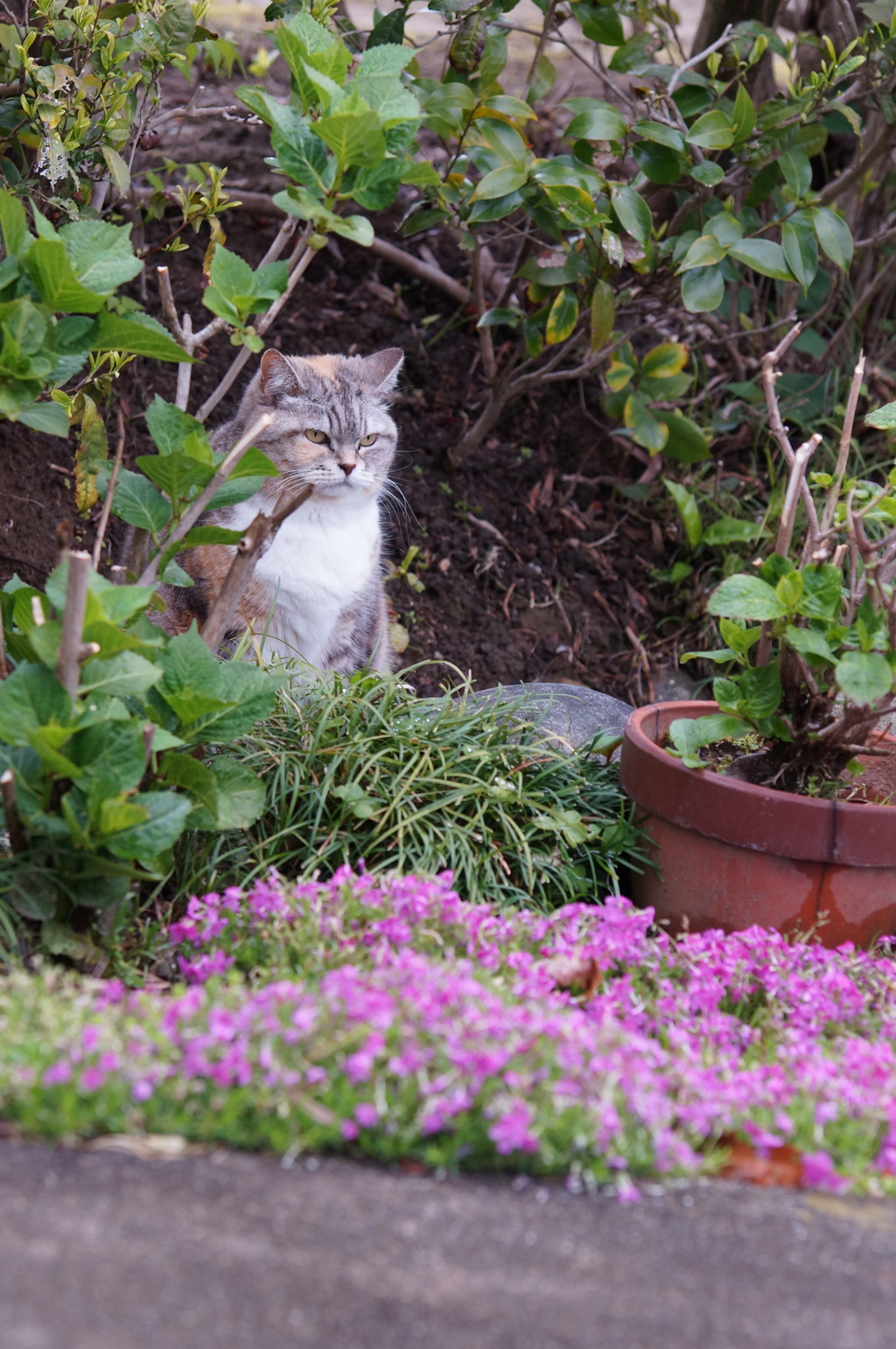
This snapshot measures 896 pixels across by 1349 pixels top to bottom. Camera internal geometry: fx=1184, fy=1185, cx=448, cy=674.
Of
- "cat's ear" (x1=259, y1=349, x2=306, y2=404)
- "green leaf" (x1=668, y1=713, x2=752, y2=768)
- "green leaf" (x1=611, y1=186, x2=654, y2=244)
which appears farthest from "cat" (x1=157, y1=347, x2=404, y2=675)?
"green leaf" (x1=668, y1=713, x2=752, y2=768)

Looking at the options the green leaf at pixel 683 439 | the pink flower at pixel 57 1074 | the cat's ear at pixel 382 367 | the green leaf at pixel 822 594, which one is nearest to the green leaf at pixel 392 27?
the cat's ear at pixel 382 367

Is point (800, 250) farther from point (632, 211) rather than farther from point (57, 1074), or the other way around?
point (57, 1074)

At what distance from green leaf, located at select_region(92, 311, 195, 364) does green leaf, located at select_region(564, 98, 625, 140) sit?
181 centimetres

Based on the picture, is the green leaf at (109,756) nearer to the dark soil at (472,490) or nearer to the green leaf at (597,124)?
the dark soil at (472,490)

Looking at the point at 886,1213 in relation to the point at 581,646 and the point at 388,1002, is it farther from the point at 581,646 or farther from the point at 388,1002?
the point at 581,646

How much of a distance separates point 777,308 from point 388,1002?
4.01 m

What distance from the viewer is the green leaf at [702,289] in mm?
3537

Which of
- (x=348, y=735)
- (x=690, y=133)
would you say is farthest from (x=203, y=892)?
(x=690, y=133)

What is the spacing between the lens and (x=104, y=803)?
1.88 m

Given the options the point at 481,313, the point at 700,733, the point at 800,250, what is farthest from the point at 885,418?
the point at 481,313

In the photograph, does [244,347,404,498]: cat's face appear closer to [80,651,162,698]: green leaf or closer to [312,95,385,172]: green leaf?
[312,95,385,172]: green leaf

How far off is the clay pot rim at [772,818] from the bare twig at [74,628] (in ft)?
4.14

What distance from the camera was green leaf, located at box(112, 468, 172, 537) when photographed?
87.4 inches

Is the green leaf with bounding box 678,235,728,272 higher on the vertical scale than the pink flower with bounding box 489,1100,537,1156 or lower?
higher
